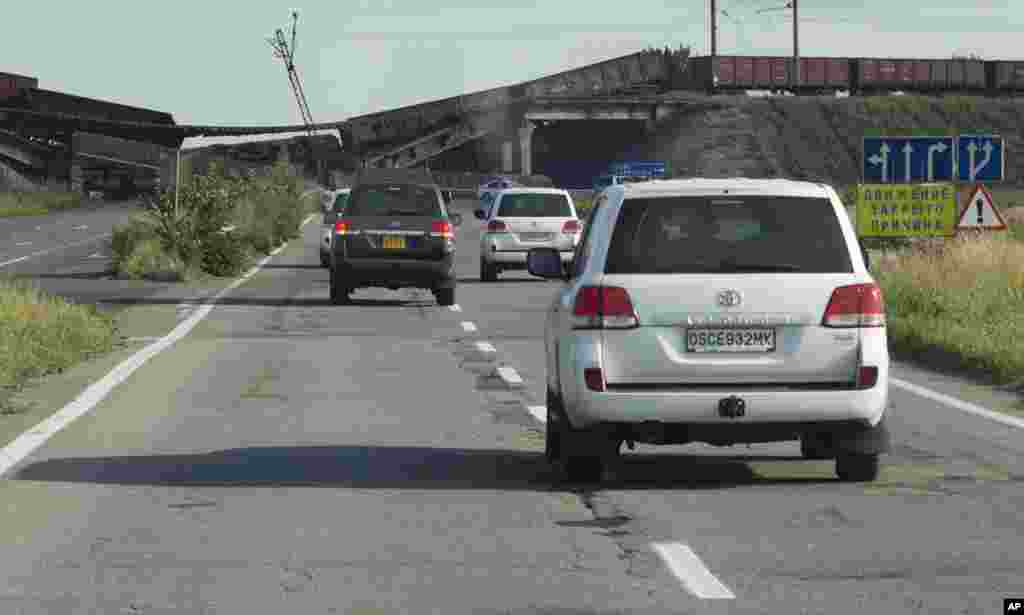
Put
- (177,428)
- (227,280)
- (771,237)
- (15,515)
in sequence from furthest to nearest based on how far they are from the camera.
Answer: (227,280) < (177,428) < (771,237) < (15,515)

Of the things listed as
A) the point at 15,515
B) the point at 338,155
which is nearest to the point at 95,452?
the point at 15,515

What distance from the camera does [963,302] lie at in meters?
23.7

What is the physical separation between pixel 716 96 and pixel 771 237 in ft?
384

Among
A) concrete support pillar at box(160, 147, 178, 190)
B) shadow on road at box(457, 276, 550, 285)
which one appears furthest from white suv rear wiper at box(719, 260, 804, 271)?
concrete support pillar at box(160, 147, 178, 190)

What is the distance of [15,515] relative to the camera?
33.2 ft

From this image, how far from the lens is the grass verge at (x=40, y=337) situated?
1780 centimetres

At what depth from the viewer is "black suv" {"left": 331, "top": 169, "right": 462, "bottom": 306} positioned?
29.5 metres

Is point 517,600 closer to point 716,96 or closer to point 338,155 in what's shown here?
point 338,155

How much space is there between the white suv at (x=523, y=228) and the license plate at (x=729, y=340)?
25853 millimetres

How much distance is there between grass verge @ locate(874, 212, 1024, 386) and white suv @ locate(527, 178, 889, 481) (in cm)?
690

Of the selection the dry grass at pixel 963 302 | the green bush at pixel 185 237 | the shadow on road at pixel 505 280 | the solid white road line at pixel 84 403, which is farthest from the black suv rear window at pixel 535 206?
the solid white road line at pixel 84 403

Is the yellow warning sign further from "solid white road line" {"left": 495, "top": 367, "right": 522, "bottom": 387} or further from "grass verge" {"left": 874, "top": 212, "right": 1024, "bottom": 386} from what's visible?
"solid white road line" {"left": 495, "top": 367, "right": 522, "bottom": 387}

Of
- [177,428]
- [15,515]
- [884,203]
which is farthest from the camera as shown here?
[884,203]

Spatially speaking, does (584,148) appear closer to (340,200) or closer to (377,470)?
(340,200)
